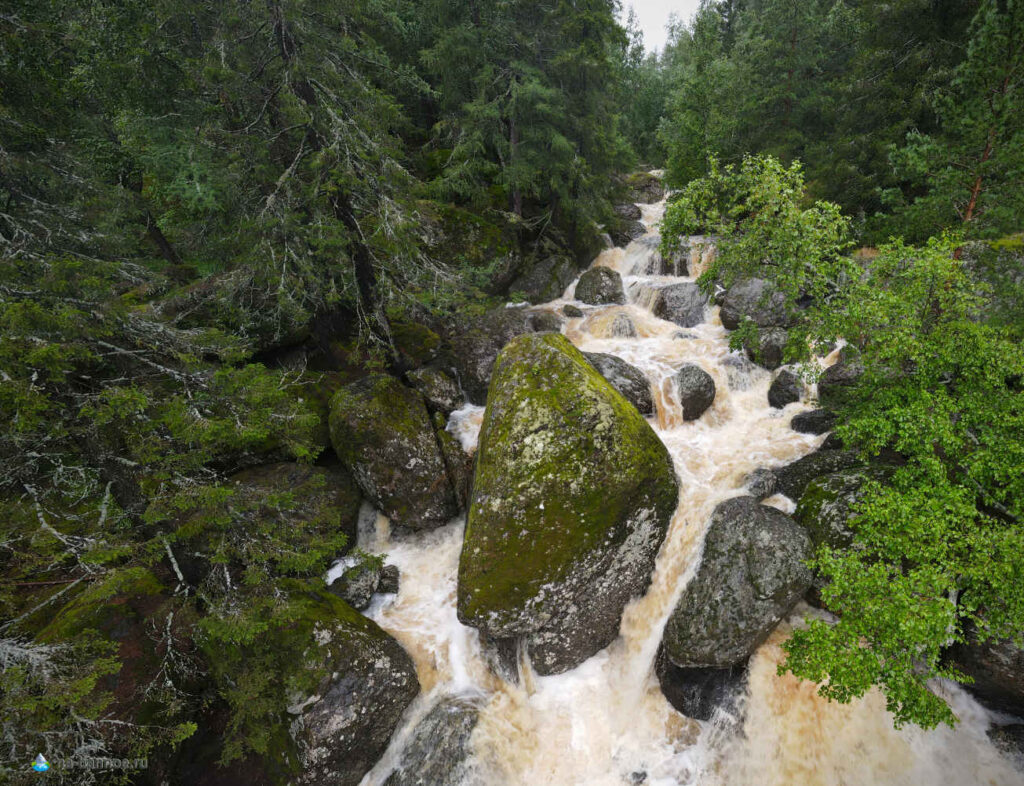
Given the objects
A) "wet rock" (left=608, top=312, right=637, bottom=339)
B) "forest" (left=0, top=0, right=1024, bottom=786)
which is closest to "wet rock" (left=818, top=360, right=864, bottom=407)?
"forest" (left=0, top=0, right=1024, bottom=786)

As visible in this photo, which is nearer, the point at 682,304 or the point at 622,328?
the point at 622,328

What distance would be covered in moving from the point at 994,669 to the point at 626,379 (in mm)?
8916

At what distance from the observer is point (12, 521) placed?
492 centimetres

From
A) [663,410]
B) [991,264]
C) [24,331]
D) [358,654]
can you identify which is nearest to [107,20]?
[24,331]

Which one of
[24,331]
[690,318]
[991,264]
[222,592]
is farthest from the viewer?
[690,318]

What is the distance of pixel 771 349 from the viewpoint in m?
13.6

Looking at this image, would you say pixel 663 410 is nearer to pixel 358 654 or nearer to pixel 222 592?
pixel 358 654

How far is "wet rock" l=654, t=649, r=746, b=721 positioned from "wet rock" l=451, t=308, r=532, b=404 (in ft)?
29.2

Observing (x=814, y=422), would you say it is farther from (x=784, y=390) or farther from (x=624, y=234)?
(x=624, y=234)

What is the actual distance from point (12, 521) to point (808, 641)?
10.6 m

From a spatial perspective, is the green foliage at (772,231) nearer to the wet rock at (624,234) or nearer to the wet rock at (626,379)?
the wet rock at (626,379)

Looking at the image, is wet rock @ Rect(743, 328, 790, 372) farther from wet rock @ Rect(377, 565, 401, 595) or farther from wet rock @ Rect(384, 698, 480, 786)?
wet rock @ Rect(384, 698, 480, 786)

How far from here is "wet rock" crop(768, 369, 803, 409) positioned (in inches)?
Result: 492

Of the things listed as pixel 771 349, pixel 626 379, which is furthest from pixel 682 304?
pixel 626 379
